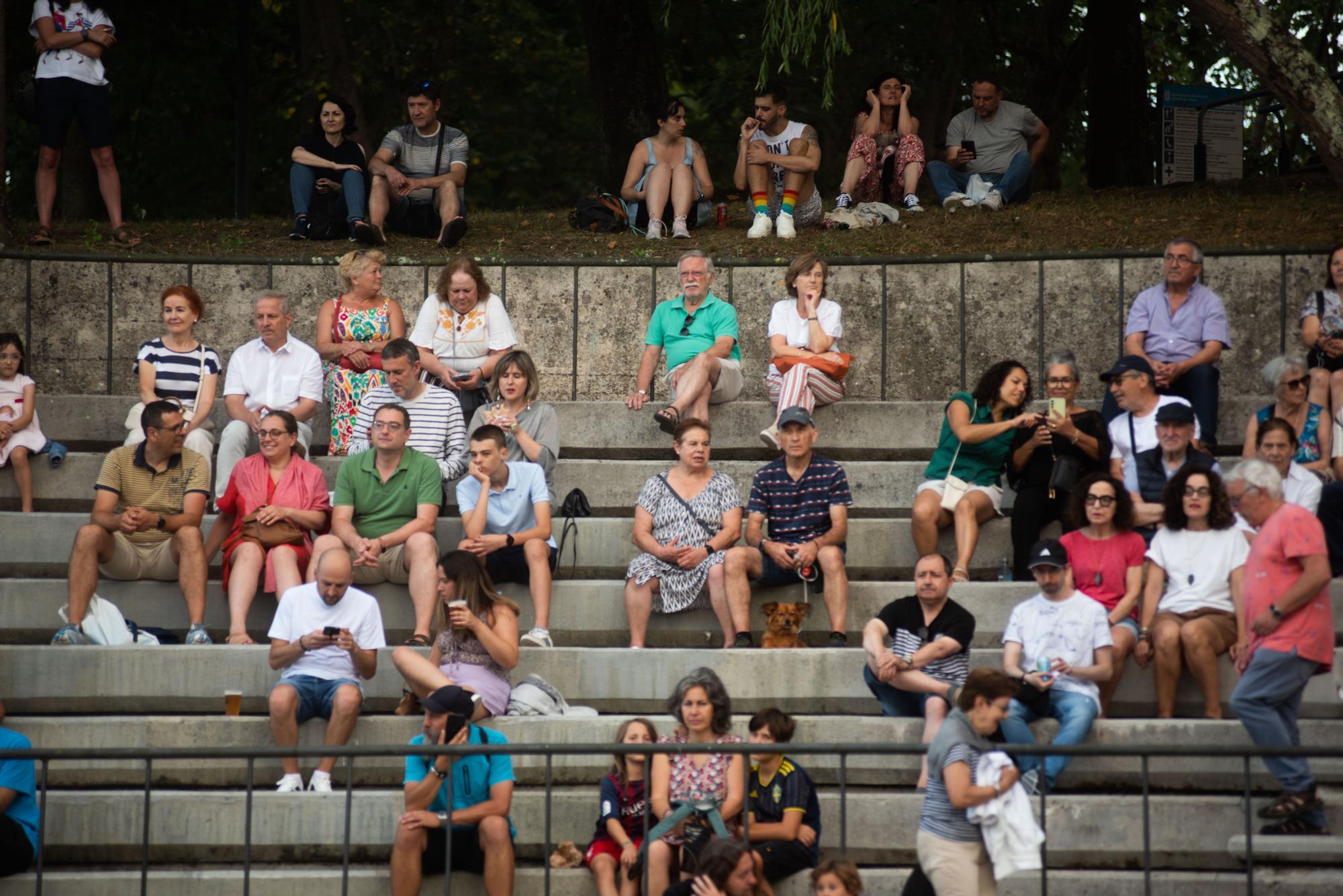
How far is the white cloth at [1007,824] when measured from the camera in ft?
20.5

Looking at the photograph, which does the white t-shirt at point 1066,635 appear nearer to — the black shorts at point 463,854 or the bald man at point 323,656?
the black shorts at point 463,854

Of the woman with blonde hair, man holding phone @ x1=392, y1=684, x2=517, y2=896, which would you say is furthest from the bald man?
the woman with blonde hair

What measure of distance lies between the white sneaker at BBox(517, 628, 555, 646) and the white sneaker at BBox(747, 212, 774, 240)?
5.12 meters

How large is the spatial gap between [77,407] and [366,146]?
7641 millimetres

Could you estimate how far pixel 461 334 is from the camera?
33.8ft

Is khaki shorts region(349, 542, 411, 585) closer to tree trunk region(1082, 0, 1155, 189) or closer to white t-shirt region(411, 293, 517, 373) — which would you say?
white t-shirt region(411, 293, 517, 373)

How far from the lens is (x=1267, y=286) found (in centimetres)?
1104

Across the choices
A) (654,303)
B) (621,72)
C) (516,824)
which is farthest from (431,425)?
(621,72)

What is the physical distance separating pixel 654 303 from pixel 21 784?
586 centimetres

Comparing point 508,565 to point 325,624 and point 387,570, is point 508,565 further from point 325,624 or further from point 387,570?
point 325,624

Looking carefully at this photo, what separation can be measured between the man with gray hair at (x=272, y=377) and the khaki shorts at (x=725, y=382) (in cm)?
209

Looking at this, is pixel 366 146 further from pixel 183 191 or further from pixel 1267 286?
pixel 1267 286

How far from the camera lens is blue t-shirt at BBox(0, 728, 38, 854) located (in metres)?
6.88

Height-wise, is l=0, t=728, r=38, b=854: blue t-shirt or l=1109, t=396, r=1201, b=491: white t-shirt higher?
l=1109, t=396, r=1201, b=491: white t-shirt
